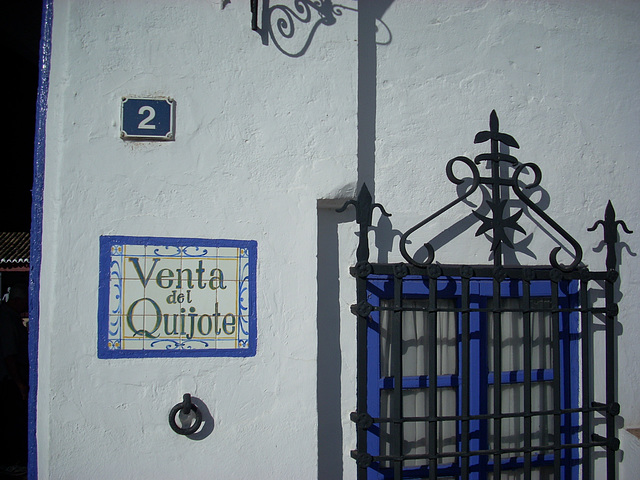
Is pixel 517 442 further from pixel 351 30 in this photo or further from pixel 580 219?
pixel 351 30

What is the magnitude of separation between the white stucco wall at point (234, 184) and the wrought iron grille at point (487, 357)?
0.14 meters

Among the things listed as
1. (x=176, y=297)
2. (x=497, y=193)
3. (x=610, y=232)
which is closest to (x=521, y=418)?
(x=610, y=232)

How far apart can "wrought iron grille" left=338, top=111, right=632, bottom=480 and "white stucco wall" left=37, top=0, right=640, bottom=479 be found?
0.14 m

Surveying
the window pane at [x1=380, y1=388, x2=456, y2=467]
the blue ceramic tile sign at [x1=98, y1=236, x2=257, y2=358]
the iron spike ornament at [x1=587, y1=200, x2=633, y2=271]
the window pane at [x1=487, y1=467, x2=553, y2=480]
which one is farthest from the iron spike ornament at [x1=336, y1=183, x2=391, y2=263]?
the window pane at [x1=487, y1=467, x2=553, y2=480]

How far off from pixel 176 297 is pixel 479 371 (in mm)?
1492

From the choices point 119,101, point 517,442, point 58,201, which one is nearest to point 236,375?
point 58,201

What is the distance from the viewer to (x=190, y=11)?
229 centimetres

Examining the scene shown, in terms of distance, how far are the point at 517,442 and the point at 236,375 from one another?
1.50 metres

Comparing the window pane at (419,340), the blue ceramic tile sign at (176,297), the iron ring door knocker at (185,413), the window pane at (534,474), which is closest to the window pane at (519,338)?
the window pane at (419,340)

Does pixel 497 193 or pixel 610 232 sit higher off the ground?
pixel 497 193

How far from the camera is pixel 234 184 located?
2242mm

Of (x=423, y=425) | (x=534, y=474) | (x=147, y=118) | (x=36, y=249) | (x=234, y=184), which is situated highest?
(x=147, y=118)

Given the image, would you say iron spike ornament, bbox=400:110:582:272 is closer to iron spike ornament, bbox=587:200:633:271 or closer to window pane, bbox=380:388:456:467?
iron spike ornament, bbox=587:200:633:271

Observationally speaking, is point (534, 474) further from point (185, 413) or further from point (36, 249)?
point (36, 249)
